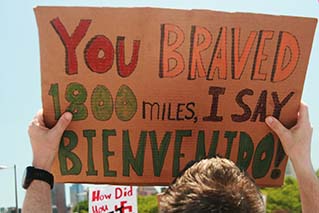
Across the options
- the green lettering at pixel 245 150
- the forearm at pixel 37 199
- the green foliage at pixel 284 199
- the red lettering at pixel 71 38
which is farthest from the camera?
the green foliage at pixel 284 199

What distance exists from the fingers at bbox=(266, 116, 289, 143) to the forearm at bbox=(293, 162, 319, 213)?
13 cm

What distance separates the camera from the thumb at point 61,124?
9.34 feet

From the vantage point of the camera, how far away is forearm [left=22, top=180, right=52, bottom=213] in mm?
2682

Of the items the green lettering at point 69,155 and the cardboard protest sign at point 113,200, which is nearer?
the green lettering at point 69,155

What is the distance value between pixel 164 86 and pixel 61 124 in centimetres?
46

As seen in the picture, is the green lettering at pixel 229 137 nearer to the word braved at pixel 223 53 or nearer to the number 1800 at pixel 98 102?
the word braved at pixel 223 53

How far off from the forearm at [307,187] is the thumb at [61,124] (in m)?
0.99

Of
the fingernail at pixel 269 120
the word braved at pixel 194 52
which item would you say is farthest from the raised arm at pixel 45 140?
the fingernail at pixel 269 120

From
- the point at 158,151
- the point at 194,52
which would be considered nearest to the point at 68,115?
the point at 158,151

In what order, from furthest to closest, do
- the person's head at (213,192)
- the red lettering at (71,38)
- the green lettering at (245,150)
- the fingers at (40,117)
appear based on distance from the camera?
the green lettering at (245,150), the fingers at (40,117), the red lettering at (71,38), the person's head at (213,192)

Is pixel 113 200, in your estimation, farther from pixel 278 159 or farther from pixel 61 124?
pixel 61 124

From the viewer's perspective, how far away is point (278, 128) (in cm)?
294

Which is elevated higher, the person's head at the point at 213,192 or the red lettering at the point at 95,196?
the person's head at the point at 213,192

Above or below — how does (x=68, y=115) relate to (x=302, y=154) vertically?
above
